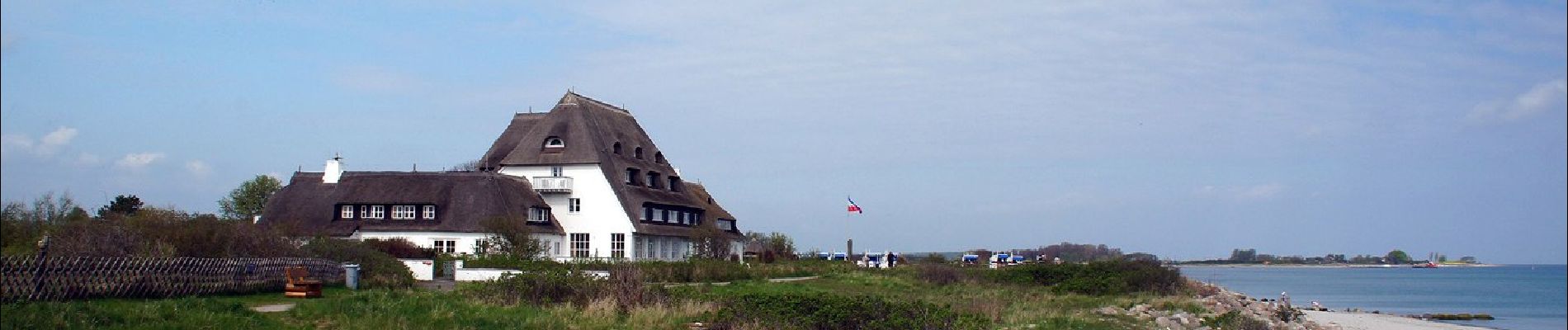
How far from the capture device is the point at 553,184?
62.8 metres

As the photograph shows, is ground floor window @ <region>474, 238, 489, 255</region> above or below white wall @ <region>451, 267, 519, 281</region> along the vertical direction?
above

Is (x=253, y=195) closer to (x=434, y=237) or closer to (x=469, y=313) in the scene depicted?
(x=434, y=237)

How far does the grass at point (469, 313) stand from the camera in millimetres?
18172

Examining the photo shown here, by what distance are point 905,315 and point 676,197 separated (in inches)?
1850

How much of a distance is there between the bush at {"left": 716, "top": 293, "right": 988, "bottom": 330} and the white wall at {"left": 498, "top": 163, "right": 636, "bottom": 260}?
3853cm

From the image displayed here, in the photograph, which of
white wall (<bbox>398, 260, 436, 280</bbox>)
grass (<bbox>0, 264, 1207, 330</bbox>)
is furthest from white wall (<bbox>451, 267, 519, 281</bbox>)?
grass (<bbox>0, 264, 1207, 330</bbox>)

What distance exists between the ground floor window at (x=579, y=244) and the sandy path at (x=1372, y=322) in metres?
32.7

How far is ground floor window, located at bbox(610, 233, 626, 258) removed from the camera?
61531 millimetres

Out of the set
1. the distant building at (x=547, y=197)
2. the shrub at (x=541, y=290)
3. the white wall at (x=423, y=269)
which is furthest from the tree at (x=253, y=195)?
the shrub at (x=541, y=290)

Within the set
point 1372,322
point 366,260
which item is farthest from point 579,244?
point 1372,322

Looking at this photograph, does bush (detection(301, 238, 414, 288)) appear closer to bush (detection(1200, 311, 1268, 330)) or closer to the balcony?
bush (detection(1200, 311, 1268, 330))

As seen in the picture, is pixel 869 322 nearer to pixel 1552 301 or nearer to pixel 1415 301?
pixel 1415 301

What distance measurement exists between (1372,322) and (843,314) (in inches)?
1127

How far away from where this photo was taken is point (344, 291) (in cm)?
2830
